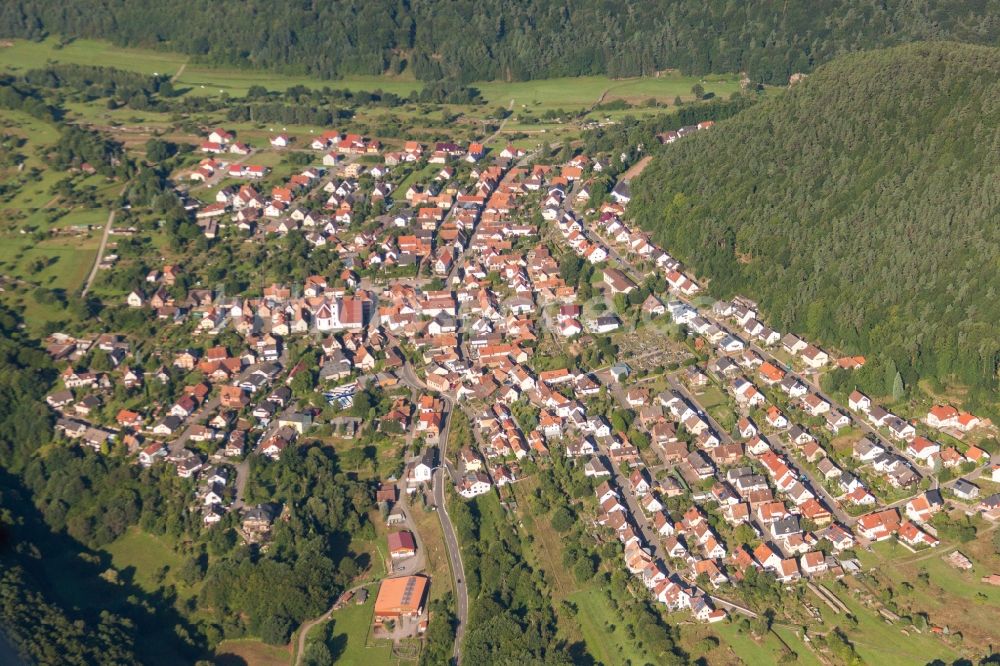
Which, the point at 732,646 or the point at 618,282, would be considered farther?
the point at 618,282

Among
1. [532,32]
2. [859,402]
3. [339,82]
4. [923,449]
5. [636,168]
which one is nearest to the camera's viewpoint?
[923,449]

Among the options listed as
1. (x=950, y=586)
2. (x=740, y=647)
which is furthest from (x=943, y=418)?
(x=740, y=647)

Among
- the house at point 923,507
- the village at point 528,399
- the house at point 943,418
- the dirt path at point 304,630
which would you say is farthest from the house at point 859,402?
the dirt path at point 304,630

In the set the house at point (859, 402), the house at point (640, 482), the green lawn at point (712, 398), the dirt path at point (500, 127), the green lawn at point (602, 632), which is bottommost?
the green lawn at point (602, 632)

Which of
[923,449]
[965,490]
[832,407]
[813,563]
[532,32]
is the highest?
[532,32]

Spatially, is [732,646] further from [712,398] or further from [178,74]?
[178,74]

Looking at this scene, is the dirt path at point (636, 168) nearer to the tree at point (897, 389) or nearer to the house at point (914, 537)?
the tree at point (897, 389)
